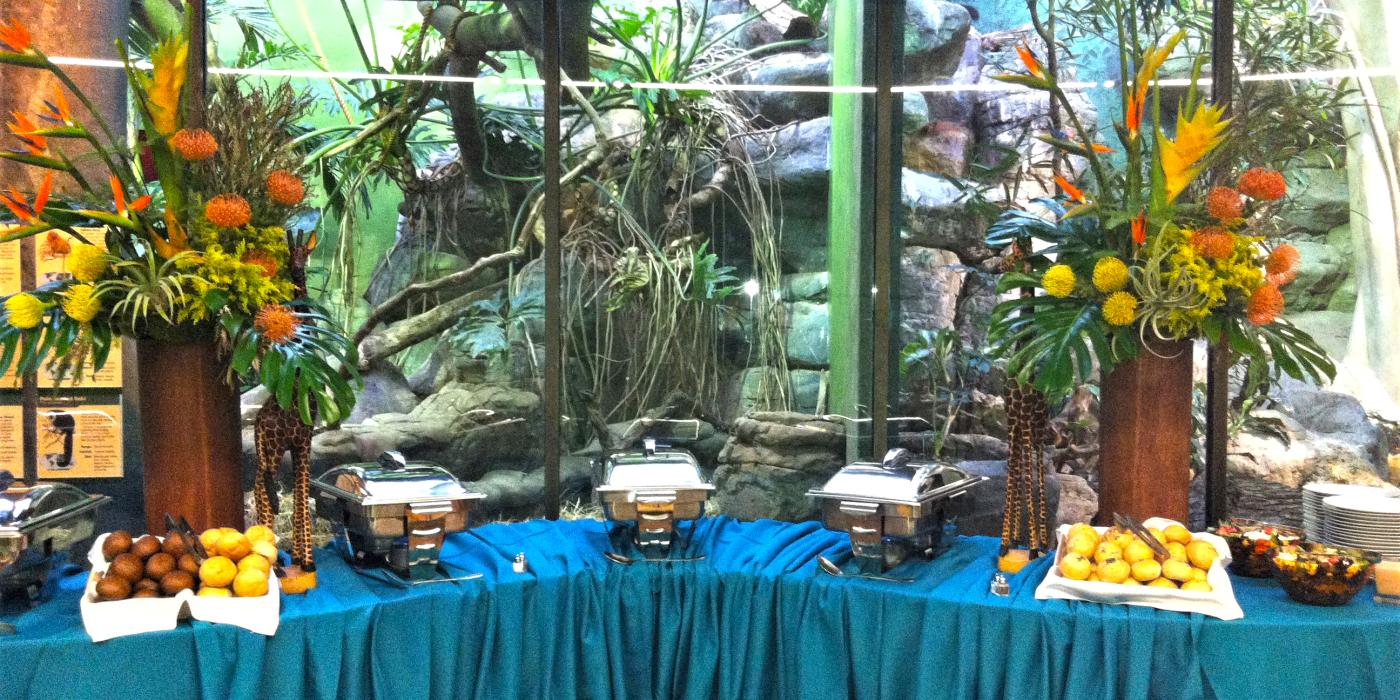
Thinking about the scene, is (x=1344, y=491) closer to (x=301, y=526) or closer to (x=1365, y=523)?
(x=1365, y=523)

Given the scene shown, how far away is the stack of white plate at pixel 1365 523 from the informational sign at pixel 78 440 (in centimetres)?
323

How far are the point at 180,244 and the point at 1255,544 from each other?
256 cm

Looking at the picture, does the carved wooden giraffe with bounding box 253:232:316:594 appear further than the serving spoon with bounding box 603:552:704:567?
No

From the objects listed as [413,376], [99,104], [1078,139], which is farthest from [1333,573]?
[99,104]

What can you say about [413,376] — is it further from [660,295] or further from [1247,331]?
[1247,331]

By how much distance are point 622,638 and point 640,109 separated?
5.57ft

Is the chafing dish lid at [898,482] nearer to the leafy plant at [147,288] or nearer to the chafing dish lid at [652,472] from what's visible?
the chafing dish lid at [652,472]

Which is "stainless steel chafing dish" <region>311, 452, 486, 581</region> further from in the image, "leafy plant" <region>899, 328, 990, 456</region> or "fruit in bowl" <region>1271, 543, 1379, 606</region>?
"fruit in bowl" <region>1271, 543, 1379, 606</region>

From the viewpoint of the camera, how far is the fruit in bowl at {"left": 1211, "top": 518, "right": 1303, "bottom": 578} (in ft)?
7.63

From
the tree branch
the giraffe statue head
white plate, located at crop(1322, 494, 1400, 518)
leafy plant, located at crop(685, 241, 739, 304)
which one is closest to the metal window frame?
the tree branch

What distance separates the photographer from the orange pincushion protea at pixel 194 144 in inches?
85.5

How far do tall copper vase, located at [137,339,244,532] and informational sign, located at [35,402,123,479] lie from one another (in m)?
0.69

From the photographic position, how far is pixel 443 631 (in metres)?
2.21

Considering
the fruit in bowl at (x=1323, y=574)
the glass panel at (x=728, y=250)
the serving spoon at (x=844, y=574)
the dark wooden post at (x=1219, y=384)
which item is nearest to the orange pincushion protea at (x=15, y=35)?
the glass panel at (x=728, y=250)
